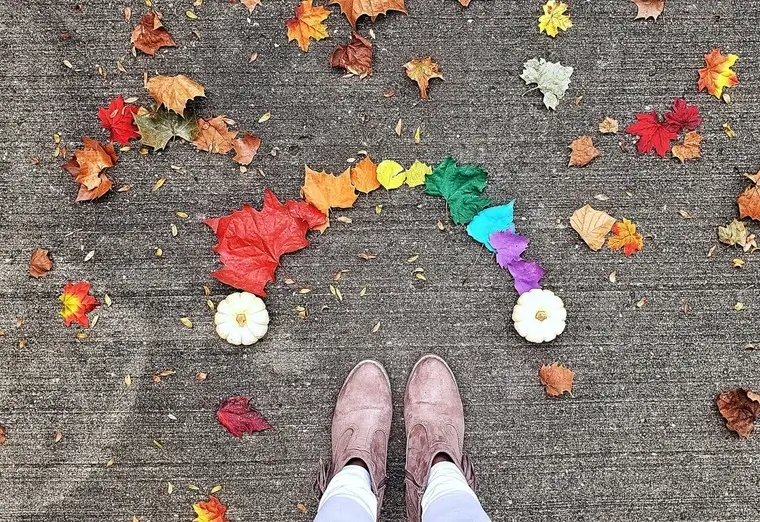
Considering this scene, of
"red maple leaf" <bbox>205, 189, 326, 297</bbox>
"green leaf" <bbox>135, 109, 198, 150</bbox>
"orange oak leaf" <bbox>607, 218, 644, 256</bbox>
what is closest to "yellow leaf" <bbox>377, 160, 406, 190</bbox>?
"red maple leaf" <bbox>205, 189, 326, 297</bbox>

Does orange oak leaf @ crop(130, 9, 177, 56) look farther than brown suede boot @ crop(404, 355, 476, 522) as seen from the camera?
Yes

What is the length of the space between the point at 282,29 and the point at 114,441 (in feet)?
5.42

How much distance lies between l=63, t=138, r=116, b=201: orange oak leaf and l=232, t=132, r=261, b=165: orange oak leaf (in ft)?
1.53

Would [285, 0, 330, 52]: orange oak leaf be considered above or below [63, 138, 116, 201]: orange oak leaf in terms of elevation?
above

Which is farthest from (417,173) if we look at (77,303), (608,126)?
(77,303)

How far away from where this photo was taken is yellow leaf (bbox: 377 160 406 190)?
206 centimetres

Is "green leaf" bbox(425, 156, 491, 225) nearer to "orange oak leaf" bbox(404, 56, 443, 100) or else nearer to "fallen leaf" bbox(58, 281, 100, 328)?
"orange oak leaf" bbox(404, 56, 443, 100)

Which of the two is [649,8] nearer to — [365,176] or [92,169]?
[365,176]

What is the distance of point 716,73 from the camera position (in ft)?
6.83

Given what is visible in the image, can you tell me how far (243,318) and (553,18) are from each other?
158 cm

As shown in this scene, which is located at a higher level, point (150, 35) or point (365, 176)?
point (150, 35)

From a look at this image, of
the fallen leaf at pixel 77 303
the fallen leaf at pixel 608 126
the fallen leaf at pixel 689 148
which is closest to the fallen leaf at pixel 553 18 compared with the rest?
the fallen leaf at pixel 608 126

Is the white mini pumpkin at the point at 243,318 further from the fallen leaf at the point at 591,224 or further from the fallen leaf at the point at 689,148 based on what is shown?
the fallen leaf at the point at 689,148

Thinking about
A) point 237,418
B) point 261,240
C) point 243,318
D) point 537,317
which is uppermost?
point 261,240
